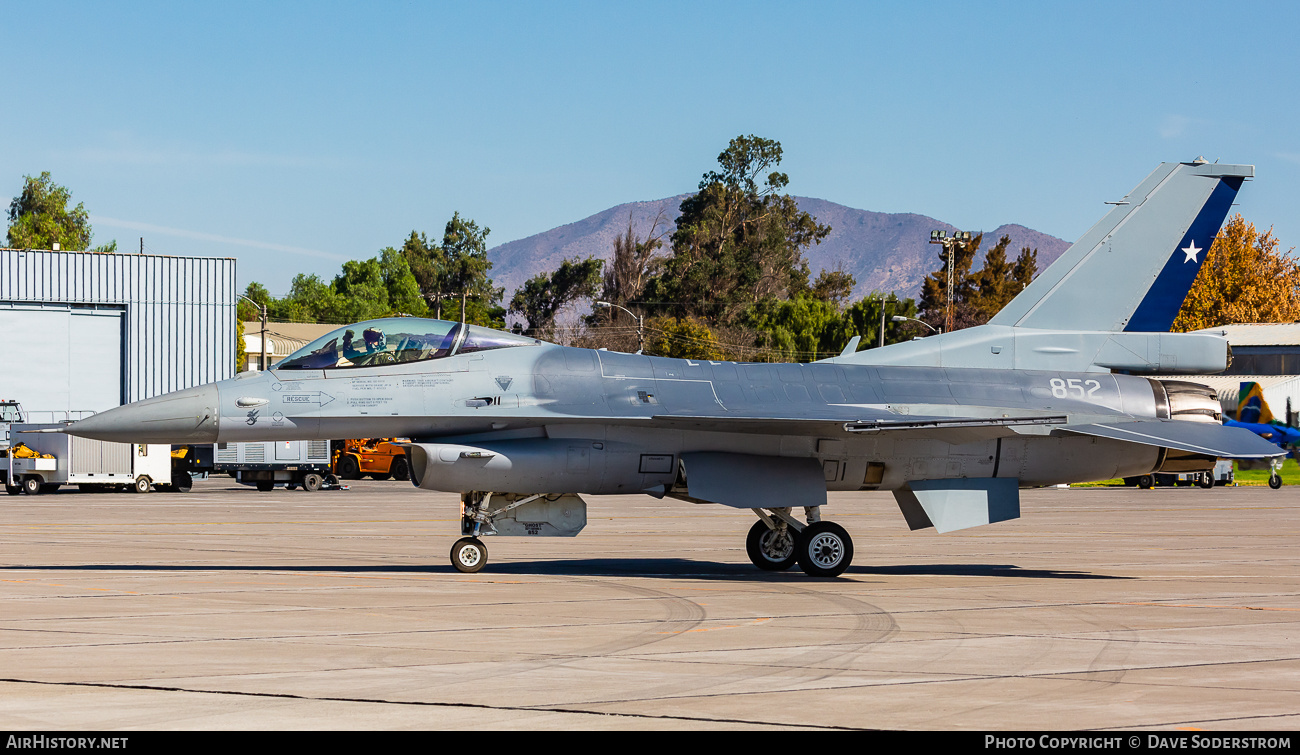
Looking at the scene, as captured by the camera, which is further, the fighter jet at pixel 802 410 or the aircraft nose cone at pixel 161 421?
the fighter jet at pixel 802 410

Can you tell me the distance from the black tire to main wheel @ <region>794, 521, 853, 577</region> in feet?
120

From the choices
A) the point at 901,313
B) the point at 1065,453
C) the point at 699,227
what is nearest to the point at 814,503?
the point at 1065,453

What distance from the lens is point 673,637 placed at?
1083cm

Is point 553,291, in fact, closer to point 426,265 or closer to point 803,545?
point 426,265

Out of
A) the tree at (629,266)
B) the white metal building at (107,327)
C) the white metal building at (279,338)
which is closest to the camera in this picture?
the white metal building at (107,327)

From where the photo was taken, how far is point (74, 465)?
39.4 meters

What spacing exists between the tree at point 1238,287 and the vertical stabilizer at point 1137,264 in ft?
Result: 315

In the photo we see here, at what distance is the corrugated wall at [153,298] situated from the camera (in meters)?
53.1

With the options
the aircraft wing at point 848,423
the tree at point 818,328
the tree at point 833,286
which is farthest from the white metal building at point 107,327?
the tree at point 833,286

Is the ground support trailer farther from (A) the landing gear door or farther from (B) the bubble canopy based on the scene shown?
(A) the landing gear door

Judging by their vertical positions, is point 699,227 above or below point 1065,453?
above

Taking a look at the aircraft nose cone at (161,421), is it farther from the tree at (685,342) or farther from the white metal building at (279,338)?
the white metal building at (279,338)

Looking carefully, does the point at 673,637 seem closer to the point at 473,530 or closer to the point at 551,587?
the point at 551,587

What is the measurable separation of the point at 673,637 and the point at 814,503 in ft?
19.8
